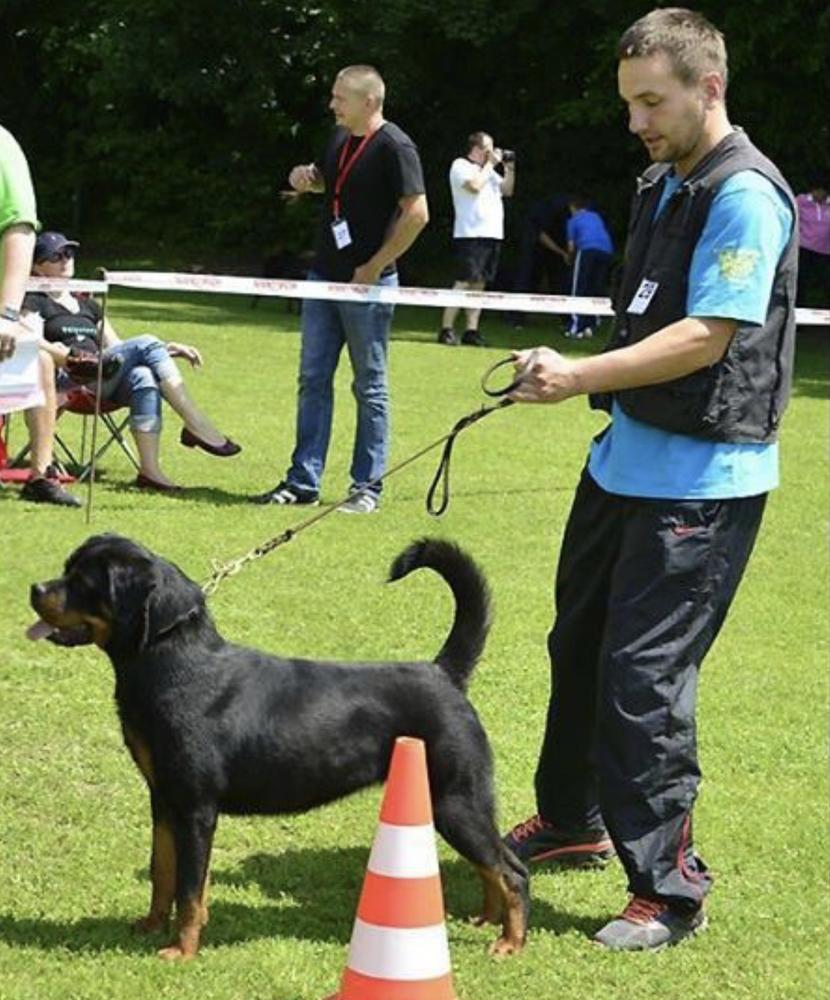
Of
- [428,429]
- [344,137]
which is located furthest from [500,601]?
[428,429]

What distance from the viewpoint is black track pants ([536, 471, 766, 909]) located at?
4184 mm

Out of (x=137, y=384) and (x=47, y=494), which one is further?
(x=137, y=384)

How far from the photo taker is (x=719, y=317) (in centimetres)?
393

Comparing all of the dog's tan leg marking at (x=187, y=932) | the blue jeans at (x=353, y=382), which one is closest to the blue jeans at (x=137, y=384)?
the blue jeans at (x=353, y=382)

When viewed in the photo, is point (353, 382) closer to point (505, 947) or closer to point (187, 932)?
point (505, 947)

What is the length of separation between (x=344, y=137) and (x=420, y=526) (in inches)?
80.8

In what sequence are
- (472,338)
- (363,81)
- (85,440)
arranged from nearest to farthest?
(363,81) < (85,440) < (472,338)

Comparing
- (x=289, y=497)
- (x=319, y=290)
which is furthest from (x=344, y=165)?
(x=289, y=497)

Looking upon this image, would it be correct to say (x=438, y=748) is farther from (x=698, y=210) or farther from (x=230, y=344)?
(x=230, y=344)

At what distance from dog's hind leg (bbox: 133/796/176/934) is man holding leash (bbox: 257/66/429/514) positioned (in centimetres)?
478

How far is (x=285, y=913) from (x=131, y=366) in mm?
5581

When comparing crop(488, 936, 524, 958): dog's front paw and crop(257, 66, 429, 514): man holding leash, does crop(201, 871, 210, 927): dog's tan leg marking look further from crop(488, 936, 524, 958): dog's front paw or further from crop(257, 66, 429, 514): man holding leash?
crop(257, 66, 429, 514): man holding leash

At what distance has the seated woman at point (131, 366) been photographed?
31.1 feet

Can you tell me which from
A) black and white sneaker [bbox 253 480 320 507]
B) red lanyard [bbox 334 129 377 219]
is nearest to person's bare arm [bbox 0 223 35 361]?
red lanyard [bbox 334 129 377 219]
